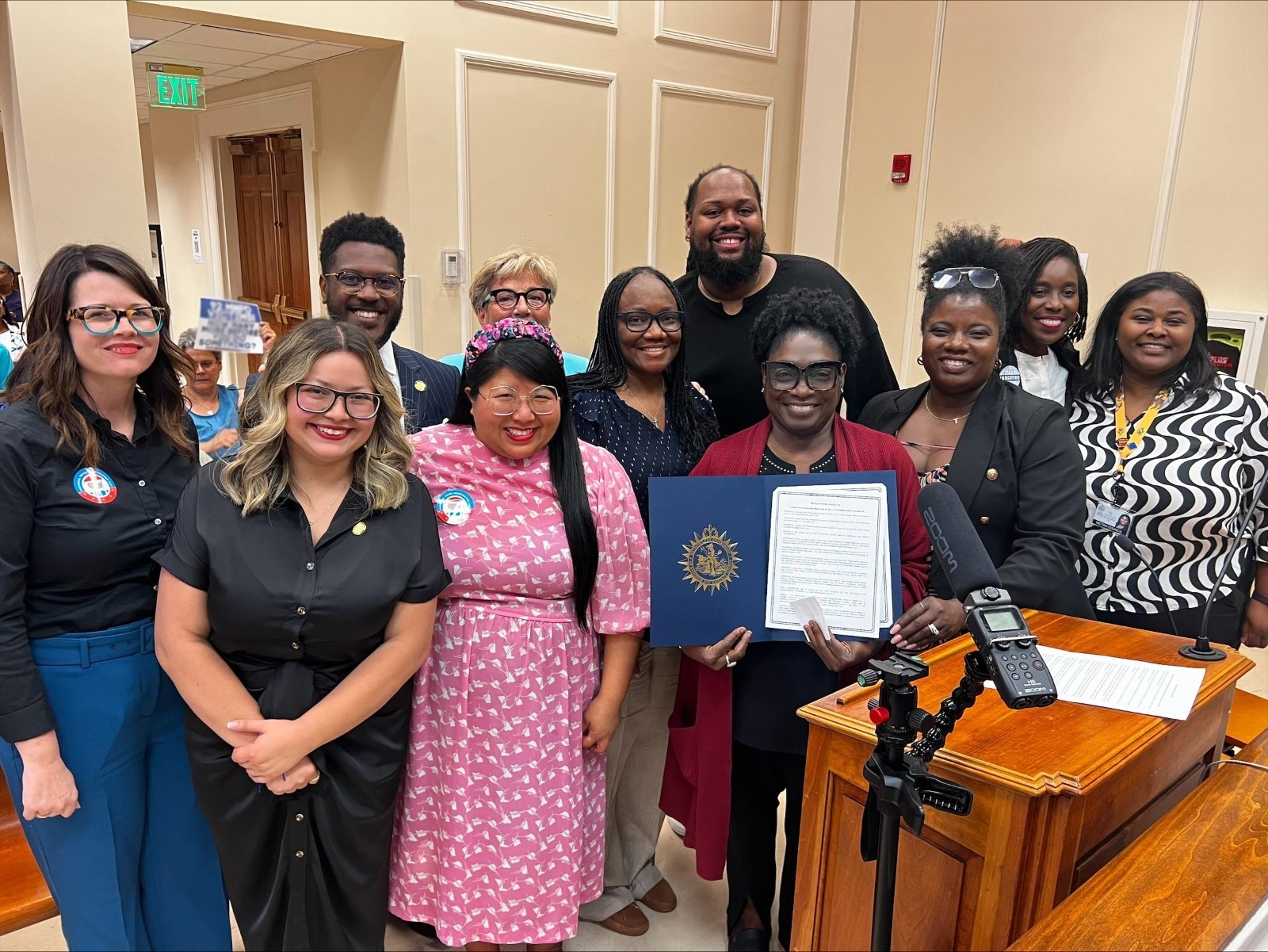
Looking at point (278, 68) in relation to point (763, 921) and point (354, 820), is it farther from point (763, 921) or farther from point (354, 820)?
point (763, 921)

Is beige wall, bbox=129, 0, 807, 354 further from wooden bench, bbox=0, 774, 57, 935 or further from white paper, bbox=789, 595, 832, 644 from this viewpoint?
white paper, bbox=789, 595, 832, 644

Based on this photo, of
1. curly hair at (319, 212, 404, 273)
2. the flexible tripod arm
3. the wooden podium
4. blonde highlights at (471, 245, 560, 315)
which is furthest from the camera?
blonde highlights at (471, 245, 560, 315)

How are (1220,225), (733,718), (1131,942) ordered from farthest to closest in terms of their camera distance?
(1220,225) → (733,718) → (1131,942)

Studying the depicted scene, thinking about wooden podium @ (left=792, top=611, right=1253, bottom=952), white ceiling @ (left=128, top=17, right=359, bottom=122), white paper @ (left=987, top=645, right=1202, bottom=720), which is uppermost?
white ceiling @ (left=128, top=17, right=359, bottom=122)

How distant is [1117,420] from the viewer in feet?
7.60

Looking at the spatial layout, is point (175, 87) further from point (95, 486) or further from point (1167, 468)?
point (1167, 468)

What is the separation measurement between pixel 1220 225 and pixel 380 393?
4.46 meters

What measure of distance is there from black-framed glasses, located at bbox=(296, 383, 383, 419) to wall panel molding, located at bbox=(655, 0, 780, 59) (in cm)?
447

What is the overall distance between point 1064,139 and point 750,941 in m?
4.57

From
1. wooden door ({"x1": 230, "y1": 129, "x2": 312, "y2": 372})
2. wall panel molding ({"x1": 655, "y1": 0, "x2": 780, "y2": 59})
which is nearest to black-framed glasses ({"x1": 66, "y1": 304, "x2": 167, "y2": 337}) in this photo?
wooden door ({"x1": 230, "y1": 129, "x2": 312, "y2": 372})

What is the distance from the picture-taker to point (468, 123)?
190 inches

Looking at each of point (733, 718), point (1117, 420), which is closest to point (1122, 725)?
point (733, 718)

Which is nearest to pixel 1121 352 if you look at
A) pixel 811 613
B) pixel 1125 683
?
pixel 1125 683

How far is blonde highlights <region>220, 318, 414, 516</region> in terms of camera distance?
1.68 metres
